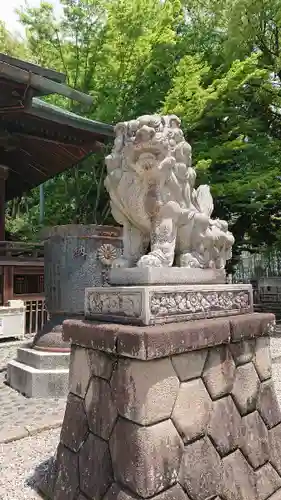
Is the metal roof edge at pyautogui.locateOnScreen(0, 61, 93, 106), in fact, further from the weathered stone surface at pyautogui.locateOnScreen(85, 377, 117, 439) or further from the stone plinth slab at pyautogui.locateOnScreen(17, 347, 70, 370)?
the weathered stone surface at pyautogui.locateOnScreen(85, 377, 117, 439)

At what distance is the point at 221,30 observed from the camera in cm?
1236

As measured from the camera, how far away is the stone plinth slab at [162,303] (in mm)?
2240

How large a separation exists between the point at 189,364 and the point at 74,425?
2.93 ft

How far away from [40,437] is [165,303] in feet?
7.86

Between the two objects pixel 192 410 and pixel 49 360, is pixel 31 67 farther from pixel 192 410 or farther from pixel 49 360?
pixel 192 410

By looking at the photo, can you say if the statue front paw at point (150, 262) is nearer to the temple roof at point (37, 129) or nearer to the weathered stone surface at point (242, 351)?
the weathered stone surface at point (242, 351)

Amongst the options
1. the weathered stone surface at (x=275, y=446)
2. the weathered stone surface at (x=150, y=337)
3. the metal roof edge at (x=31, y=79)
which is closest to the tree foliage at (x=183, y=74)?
the metal roof edge at (x=31, y=79)

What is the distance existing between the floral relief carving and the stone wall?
0.12 meters

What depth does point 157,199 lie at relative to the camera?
2.70m

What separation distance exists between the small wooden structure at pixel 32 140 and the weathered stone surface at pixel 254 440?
Answer: 6206 mm

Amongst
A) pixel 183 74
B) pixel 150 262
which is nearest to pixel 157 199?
pixel 150 262

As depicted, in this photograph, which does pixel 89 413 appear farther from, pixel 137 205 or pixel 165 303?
pixel 137 205

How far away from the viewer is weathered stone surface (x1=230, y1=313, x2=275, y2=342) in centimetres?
257

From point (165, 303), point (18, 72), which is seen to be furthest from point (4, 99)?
point (165, 303)
